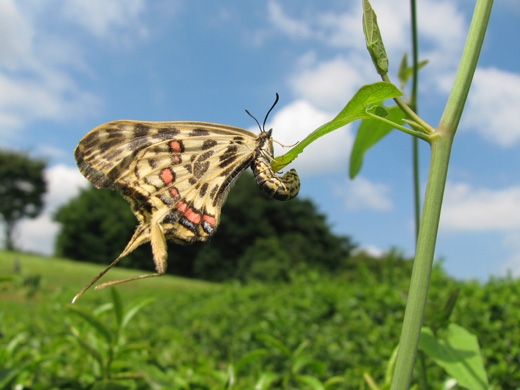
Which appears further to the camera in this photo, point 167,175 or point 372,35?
point 167,175

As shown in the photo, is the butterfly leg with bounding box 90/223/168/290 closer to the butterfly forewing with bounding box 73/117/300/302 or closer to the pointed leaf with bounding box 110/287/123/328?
the butterfly forewing with bounding box 73/117/300/302

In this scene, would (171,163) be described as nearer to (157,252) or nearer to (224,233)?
(157,252)

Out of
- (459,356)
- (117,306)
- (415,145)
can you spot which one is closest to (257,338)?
→ (117,306)

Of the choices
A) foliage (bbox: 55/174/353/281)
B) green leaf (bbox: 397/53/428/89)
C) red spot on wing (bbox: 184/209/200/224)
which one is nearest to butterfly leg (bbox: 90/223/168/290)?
red spot on wing (bbox: 184/209/200/224)

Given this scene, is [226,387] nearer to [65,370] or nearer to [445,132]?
[65,370]

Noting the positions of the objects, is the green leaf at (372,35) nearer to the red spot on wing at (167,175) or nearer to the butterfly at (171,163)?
the butterfly at (171,163)
